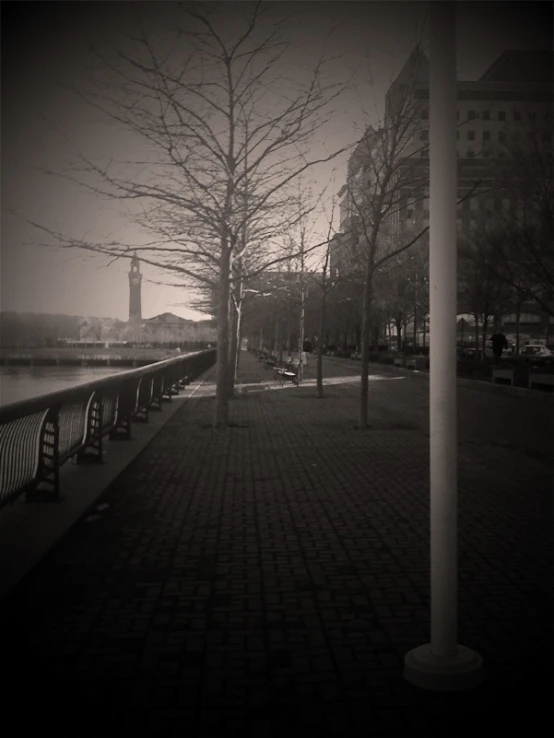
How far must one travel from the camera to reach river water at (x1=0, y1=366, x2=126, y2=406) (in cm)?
4192

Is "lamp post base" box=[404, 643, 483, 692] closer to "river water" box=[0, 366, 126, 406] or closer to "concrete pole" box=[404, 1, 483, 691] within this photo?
"concrete pole" box=[404, 1, 483, 691]

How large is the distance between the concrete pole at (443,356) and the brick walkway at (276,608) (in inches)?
5.1

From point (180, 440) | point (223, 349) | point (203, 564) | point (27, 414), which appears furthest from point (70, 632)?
point (223, 349)

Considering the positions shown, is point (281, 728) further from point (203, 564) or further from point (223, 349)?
point (223, 349)

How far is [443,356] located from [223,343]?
11.3m

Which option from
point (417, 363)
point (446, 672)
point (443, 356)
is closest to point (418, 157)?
point (417, 363)

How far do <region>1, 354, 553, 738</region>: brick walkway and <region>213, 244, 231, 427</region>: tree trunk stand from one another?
14.3 feet

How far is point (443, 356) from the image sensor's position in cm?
331

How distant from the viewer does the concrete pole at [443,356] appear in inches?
131

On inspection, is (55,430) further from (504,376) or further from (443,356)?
(504,376)

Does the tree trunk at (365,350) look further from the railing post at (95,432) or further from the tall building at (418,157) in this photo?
the railing post at (95,432)

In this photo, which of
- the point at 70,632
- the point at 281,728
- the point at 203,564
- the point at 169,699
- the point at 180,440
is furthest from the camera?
the point at 180,440

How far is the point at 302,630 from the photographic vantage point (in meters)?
4.23

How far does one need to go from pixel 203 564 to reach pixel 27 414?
1.95 m
